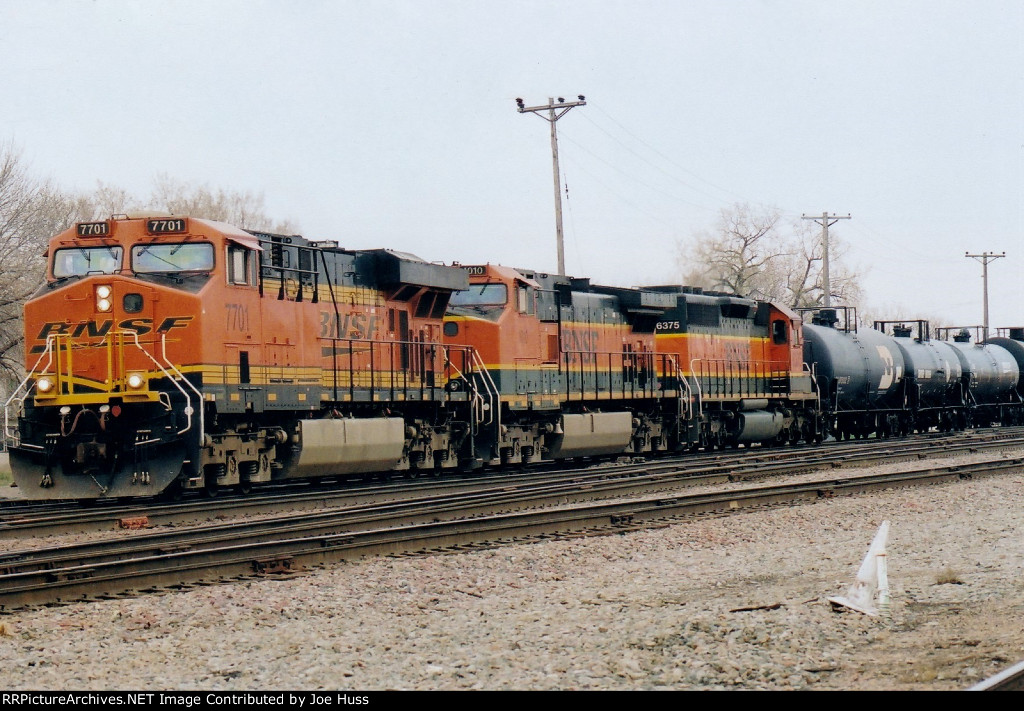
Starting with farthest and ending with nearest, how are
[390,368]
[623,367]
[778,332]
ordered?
[778,332]
[623,367]
[390,368]

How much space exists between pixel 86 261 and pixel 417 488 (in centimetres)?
543

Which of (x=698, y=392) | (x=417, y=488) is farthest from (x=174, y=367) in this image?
(x=698, y=392)

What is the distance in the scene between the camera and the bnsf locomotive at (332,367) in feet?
49.0

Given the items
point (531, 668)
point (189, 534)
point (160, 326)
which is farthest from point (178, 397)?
point (531, 668)

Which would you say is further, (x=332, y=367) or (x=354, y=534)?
(x=332, y=367)

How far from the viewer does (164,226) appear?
15422mm

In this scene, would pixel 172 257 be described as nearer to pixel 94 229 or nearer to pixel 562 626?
pixel 94 229

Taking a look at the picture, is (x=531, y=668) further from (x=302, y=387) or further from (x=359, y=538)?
(x=302, y=387)

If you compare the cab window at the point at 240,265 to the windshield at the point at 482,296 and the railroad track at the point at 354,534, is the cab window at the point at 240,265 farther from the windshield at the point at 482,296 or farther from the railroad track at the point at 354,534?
the windshield at the point at 482,296

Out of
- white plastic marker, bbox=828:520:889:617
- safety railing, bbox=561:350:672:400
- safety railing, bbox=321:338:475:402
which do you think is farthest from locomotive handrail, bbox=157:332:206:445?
safety railing, bbox=561:350:672:400

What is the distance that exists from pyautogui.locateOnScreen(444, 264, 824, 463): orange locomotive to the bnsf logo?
21.8 ft

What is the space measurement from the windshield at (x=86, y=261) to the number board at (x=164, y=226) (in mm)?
472

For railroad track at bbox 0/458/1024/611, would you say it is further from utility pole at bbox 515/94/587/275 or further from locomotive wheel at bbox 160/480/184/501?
utility pole at bbox 515/94/587/275

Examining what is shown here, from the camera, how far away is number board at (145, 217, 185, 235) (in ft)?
50.5
